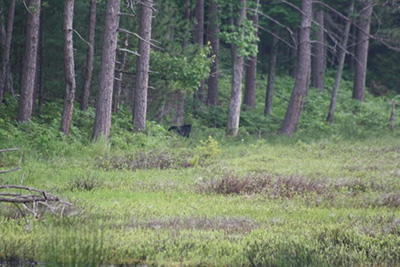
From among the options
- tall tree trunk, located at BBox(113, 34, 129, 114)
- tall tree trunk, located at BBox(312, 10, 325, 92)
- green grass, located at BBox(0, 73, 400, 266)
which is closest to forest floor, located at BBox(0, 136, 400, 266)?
green grass, located at BBox(0, 73, 400, 266)

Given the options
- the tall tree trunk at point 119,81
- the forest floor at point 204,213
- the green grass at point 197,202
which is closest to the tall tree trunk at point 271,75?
the tall tree trunk at point 119,81

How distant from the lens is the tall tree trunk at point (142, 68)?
22.3m

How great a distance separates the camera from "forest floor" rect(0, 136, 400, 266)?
6578mm

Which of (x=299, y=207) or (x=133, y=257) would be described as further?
(x=299, y=207)

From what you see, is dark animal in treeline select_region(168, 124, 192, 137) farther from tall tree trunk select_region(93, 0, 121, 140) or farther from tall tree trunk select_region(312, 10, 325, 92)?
tall tree trunk select_region(312, 10, 325, 92)

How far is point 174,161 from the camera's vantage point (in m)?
15.8

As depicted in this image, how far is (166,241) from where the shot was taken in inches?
277

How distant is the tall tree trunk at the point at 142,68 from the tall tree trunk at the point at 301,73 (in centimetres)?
778

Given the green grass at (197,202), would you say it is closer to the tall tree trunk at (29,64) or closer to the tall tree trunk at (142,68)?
the tall tree trunk at (142,68)

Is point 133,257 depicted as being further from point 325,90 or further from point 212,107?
point 325,90

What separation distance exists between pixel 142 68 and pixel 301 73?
836 centimetres

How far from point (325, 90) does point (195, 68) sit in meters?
23.1

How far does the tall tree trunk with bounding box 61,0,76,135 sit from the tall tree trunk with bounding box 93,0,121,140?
102cm

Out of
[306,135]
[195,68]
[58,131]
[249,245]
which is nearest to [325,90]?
[306,135]
